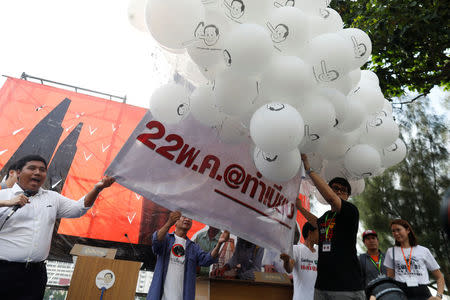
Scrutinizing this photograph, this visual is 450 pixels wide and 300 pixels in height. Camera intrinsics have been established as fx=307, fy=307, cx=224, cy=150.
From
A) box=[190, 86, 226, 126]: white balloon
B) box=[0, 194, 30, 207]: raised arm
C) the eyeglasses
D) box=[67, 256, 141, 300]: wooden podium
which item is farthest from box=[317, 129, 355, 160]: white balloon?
box=[67, 256, 141, 300]: wooden podium

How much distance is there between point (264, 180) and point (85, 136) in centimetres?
375

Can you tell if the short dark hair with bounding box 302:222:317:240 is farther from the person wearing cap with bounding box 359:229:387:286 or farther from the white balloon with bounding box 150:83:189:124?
the white balloon with bounding box 150:83:189:124

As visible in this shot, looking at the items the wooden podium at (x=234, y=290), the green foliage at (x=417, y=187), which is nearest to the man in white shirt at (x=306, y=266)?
the wooden podium at (x=234, y=290)

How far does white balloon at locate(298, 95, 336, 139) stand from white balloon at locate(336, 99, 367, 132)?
0.22 metres

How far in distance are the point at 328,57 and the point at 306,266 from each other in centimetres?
212

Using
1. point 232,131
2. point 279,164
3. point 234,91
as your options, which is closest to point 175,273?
point 232,131

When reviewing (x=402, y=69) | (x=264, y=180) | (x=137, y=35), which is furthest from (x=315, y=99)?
(x=402, y=69)

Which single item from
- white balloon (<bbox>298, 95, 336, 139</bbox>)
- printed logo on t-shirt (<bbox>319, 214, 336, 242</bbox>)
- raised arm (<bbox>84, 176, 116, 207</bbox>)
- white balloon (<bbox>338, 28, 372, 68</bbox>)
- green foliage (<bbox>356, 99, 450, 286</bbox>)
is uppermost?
green foliage (<bbox>356, 99, 450, 286</bbox>)

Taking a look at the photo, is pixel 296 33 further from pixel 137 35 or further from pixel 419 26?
pixel 419 26

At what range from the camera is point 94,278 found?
114 inches

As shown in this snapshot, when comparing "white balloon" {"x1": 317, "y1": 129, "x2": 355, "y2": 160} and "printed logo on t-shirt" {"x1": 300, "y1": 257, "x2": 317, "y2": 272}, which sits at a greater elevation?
"white balloon" {"x1": 317, "y1": 129, "x2": 355, "y2": 160}

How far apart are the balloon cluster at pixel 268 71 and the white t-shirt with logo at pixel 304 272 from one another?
4.72 ft

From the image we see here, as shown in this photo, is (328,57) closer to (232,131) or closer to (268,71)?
(268,71)

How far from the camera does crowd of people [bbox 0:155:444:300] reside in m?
2.05
